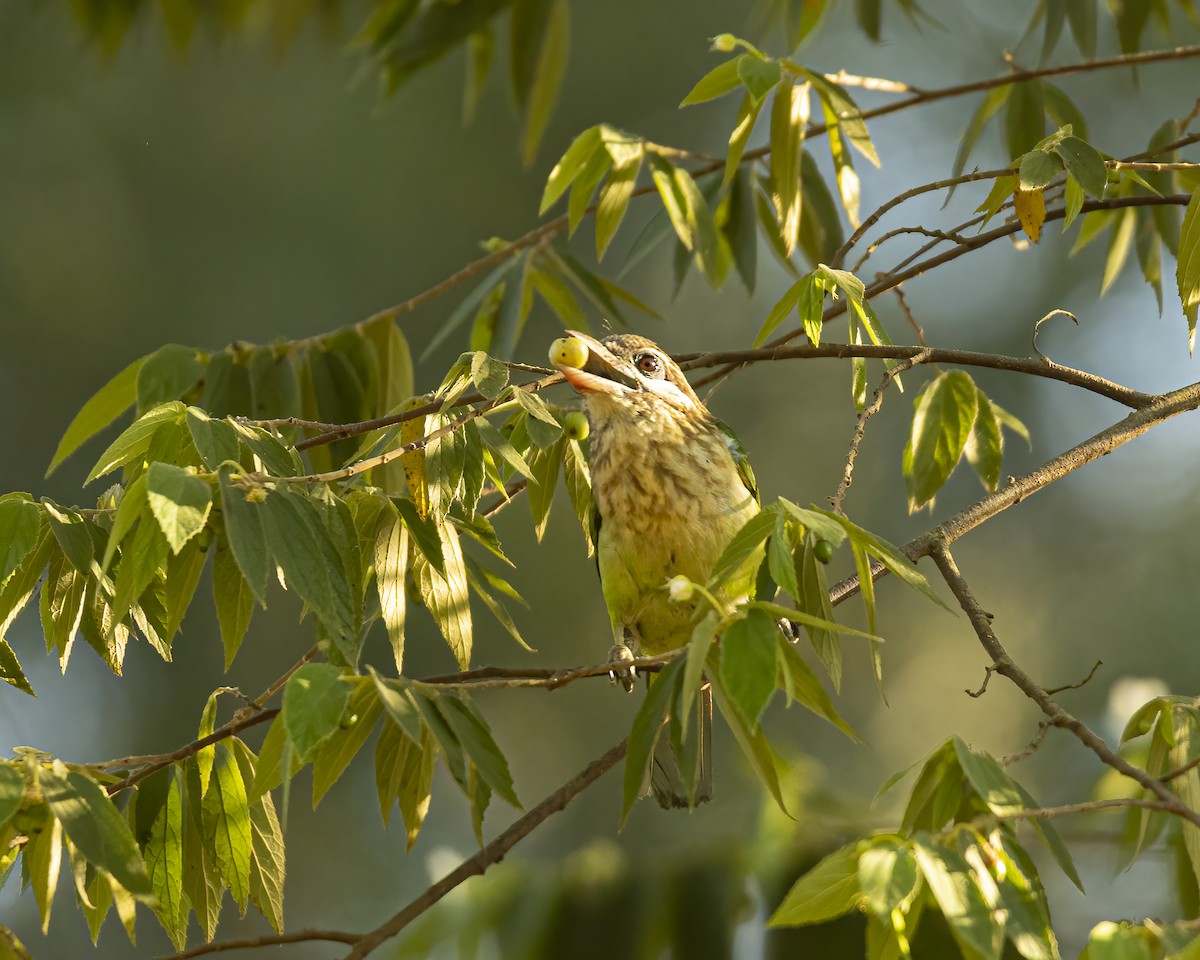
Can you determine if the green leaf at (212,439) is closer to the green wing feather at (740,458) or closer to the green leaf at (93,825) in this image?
the green leaf at (93,825)

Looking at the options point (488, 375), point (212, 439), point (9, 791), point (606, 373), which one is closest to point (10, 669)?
point (9, 791)

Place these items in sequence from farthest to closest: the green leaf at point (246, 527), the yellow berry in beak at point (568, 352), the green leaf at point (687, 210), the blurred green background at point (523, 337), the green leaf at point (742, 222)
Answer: the blurred green background at point (523, 337) < the green leaf at point (742, 222) < the green leaf at point (687, 210) < the yellow berry in beak at point (568, 352) < the green leaf at point (246, 527)

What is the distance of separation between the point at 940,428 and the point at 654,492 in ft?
2.43

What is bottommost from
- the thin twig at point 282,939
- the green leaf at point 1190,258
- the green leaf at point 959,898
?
the thin twig at point 282,939

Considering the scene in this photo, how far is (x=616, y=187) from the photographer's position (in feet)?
10.9

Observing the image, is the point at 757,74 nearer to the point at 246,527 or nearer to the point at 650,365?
the point at 650,365

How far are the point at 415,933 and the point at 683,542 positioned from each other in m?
1.94

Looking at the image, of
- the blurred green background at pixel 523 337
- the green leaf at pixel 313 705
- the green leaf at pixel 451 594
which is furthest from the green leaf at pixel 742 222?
the blurred green background at pixel 523 337

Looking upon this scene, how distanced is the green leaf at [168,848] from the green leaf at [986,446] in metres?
2.10

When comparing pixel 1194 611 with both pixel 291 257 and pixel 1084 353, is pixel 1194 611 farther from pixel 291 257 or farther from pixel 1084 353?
pixel 291 257

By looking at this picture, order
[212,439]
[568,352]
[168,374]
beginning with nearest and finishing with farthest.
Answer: [212,439] → [568,352] → [168,374]

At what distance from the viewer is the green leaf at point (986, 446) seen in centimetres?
341

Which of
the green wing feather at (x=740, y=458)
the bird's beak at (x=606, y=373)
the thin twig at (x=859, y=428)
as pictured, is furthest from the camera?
the green wing feather at (x=740, y=458)

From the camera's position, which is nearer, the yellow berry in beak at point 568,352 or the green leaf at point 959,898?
the green leaf at point 959,898
